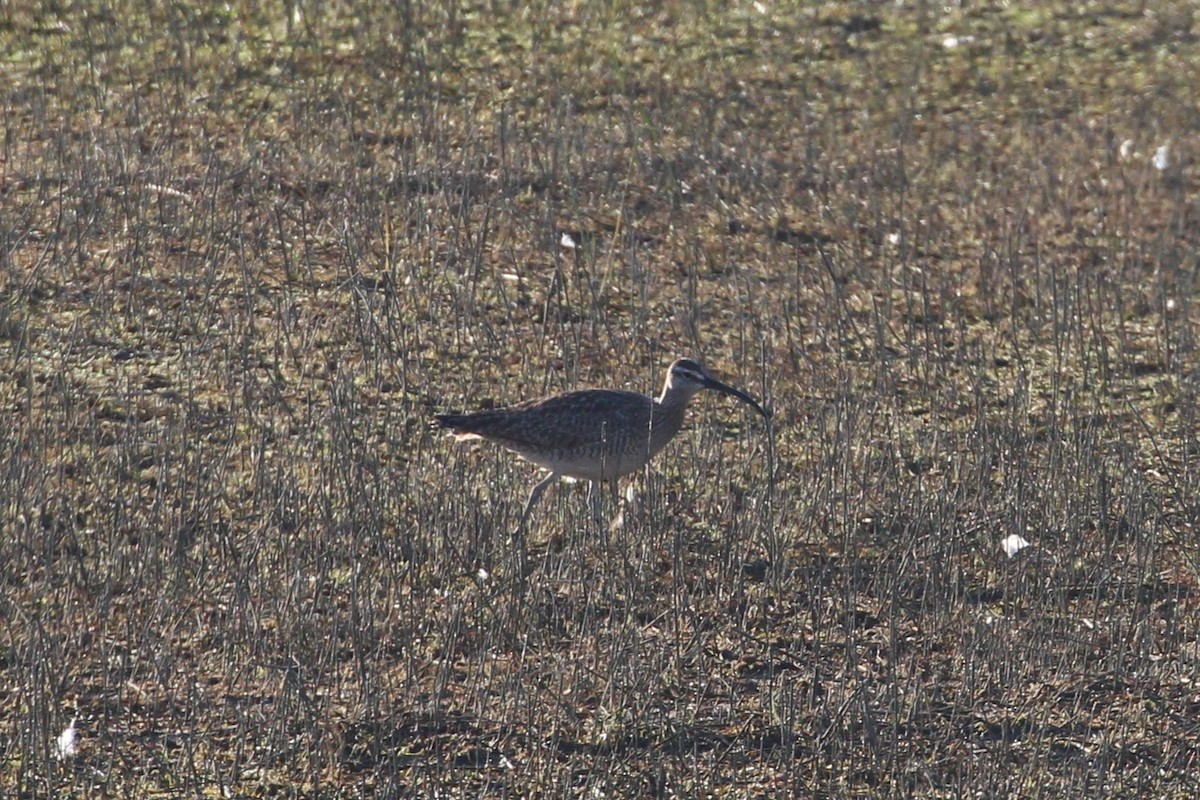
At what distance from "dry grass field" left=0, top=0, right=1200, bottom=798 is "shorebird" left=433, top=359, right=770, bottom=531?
18 cm

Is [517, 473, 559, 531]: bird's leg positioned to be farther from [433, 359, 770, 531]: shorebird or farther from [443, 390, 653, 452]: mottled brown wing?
[443, 390, 653, 452]: mottled brown wing

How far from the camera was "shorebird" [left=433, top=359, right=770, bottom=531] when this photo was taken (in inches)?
308

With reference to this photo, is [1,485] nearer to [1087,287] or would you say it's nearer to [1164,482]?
[1164,482]

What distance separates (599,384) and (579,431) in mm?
1395

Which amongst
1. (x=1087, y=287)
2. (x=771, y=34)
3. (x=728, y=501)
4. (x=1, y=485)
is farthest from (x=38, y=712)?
(x=771, y=34)

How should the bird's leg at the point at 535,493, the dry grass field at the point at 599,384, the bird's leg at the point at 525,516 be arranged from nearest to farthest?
the dry grass field at the point at 599,384, the bird's leg at the point at 525,516, the bird's leg at the point at 535,493

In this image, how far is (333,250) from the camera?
407 inches

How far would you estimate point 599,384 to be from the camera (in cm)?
922

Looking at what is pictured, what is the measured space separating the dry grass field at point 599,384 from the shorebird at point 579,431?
6.9 inches

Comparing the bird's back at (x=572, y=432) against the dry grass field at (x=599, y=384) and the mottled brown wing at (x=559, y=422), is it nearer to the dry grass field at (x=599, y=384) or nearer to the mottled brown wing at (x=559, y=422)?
the mottled brown wing at (x=559, y=422)

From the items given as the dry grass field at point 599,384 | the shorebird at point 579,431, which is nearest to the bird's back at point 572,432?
the shorebird at point 579,431

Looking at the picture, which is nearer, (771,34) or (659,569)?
(659,569)

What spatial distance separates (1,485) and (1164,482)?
478 cm

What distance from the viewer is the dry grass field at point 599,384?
20.6 feet
